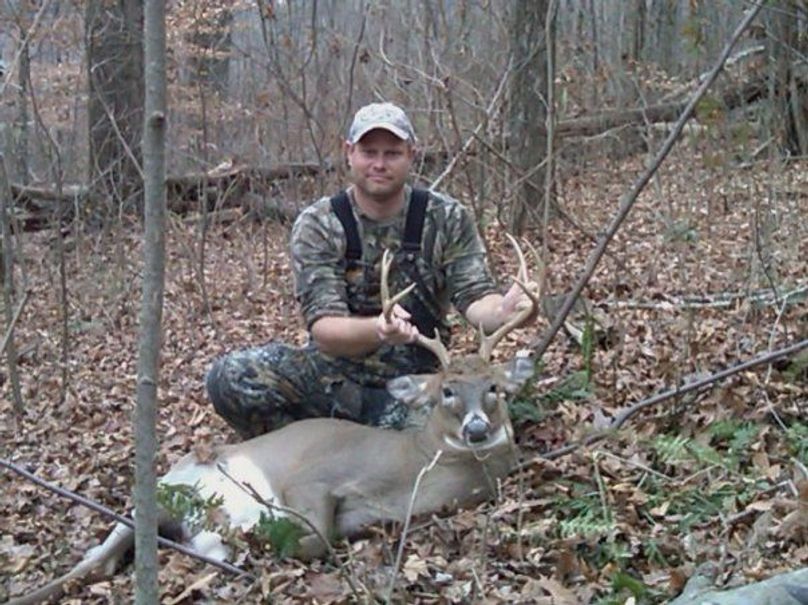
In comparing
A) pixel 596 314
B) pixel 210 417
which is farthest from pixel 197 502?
pixel 596 314

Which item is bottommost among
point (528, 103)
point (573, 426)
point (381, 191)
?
point (573, 426)

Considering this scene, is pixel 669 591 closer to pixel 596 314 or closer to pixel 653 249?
pixel 596 314

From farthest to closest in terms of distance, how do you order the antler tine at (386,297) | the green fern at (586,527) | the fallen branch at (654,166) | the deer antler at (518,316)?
the fallen branch at (654,166) < the deer antler at (518,316) < the antler tine at (386,297) < the green fern at (586,527)

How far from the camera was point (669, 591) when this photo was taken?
377 centimetres

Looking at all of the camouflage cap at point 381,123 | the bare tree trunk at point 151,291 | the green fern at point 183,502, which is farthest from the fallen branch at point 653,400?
the bare tree trunk at point 151,291

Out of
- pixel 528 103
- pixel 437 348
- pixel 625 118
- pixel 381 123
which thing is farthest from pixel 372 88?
pixel 437 348

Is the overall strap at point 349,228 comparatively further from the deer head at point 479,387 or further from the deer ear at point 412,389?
the deer ear at point 412,389

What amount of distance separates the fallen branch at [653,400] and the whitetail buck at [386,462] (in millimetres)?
196

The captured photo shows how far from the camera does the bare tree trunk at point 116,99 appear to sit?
38.5 ft

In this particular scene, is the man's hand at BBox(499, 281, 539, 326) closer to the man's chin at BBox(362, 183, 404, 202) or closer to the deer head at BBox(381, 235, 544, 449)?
the deer head at BBox(381, 235, 544, 449)

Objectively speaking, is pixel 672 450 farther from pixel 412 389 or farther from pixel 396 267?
pixel 396 267

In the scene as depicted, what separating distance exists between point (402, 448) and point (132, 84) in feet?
29.9

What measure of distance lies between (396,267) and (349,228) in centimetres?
26

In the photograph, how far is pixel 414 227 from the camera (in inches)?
223
